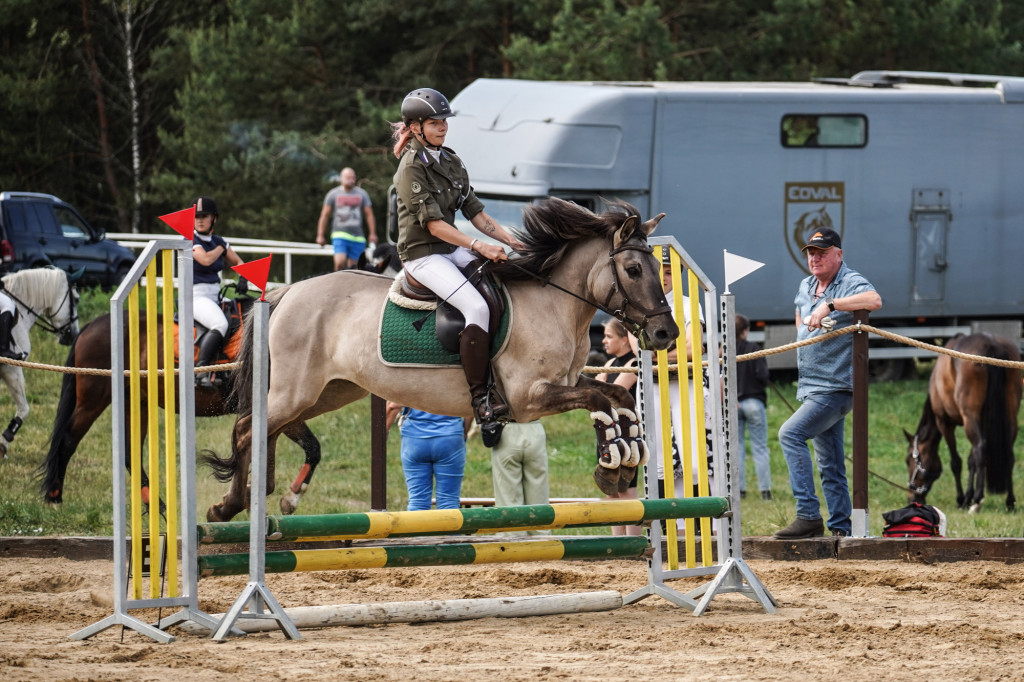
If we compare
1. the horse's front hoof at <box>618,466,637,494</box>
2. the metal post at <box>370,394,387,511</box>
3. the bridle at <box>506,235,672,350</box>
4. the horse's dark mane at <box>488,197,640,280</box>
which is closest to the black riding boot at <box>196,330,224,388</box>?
the metal post at <box>370,394,387,511</box>

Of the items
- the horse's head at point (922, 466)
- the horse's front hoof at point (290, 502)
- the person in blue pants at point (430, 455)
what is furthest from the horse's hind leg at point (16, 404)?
the horse's head at point (922, 466)

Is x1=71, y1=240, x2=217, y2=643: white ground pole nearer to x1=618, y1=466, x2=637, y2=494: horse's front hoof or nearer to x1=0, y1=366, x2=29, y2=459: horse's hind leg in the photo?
x1=618, y1=466, x2=637, y2=494: horse's front hoof

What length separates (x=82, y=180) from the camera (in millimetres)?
34750

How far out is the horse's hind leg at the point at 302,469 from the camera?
33.5 ft

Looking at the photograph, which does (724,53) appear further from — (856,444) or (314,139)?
(856,444)

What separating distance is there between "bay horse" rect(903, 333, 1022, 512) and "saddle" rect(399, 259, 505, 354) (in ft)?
18.3

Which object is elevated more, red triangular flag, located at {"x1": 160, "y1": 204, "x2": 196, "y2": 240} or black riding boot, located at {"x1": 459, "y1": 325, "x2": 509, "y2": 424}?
red triangular flag, located at {"x1": 160, "y1": 204, "x2": 196, "y2": 240}

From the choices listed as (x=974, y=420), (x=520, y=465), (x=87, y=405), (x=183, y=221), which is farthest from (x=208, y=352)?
(x=974, y=420)

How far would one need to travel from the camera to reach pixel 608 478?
6742mm

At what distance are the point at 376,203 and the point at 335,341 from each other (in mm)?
22914

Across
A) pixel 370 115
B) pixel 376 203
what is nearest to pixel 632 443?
pixel 370 115

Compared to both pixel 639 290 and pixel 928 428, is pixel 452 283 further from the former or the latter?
pixel 928 428

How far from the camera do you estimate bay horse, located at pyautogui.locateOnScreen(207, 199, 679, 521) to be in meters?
6.90

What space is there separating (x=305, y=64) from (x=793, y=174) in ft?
53.0
